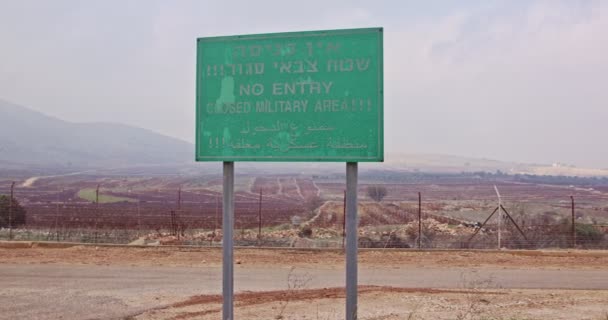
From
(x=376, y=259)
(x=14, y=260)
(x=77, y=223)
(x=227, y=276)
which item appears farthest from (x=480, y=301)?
(x=77, y=223)

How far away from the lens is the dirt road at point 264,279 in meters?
10.1

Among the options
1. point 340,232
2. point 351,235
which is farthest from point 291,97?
point 340,232

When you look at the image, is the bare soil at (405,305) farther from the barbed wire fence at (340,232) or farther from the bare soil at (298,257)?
the barbed wire fence at (340,232)

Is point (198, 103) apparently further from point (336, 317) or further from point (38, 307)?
point (38, 307)

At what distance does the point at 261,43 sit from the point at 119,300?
6.22 meters

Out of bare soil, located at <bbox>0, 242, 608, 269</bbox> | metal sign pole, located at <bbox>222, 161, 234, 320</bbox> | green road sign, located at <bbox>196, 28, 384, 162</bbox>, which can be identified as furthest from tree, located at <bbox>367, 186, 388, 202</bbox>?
green road sign, located at <bbox>196, 28, 384, 162</bbox>

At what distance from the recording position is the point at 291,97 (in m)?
6.39

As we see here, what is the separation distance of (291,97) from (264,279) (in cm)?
794

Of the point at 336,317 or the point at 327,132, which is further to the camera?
the point at 336,317

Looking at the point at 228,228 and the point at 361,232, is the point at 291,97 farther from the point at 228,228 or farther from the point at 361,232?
the point at 361,232

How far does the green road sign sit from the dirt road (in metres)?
3.60

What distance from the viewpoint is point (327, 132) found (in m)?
6.27

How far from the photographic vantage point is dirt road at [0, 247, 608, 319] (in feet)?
33.0

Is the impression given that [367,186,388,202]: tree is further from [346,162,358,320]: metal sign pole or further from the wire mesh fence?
[346,162,358,320]: metal sign pole
